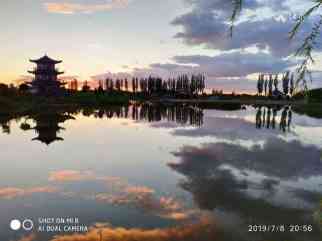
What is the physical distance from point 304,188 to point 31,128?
A: 65.8ft

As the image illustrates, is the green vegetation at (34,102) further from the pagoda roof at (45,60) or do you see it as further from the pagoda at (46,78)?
the pagoda roof at (45,60)

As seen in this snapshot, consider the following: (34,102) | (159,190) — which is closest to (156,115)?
(34,102)

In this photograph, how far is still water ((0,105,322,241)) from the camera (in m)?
7.20

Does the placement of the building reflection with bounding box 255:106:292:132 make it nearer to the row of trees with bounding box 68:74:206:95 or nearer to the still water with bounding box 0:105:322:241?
the still water with bounding box 0:105:322:241

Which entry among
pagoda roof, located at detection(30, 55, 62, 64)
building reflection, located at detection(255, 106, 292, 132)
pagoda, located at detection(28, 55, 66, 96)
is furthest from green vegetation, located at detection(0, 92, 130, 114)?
building reflection, located at detection(255, 106, 292, 132)

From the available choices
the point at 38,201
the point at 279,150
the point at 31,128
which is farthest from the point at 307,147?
the point at 31,128

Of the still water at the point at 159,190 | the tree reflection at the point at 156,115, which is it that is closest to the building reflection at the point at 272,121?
the tree reflection at the point at 156,115

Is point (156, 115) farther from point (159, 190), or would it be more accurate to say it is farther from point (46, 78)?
point (159, 190)

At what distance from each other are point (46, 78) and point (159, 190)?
5167cm

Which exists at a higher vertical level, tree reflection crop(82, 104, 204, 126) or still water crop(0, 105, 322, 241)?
tree reflection crop(82, 104, 204, 126)

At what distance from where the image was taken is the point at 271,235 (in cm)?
702

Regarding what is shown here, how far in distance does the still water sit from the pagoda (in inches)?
1515

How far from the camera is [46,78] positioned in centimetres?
5638

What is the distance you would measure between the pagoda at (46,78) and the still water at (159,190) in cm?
3849
